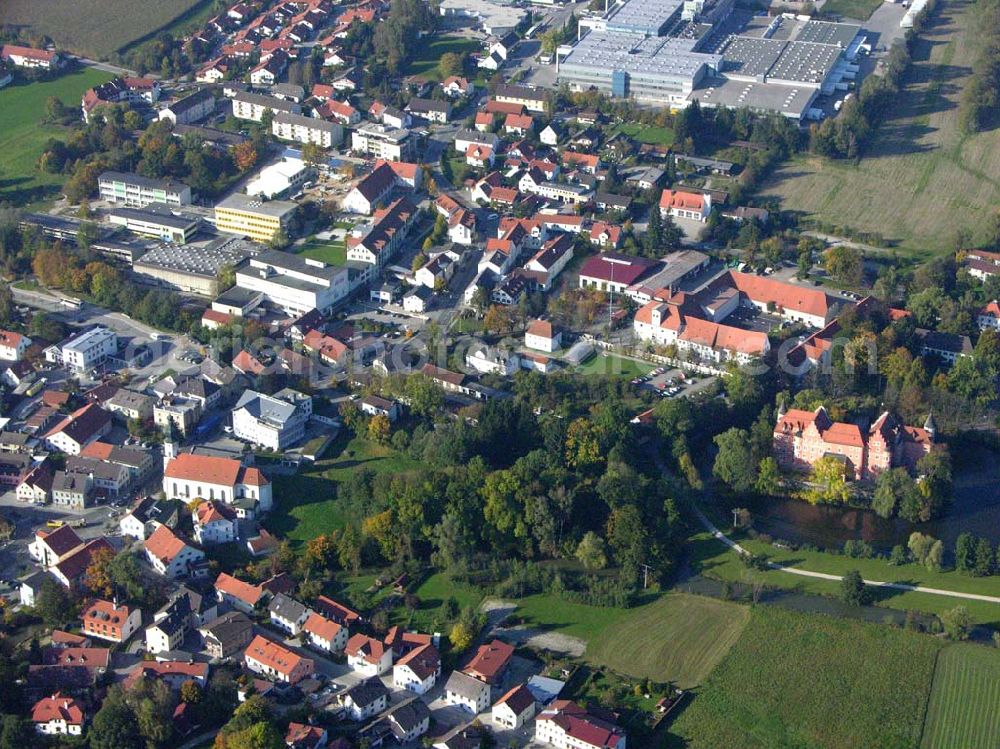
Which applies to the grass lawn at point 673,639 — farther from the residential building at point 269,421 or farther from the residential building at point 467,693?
the residential building at point 269,421

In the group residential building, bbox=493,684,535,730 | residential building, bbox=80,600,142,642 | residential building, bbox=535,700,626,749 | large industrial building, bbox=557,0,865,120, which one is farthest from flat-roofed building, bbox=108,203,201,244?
residential building, bbox=535,700,626,749

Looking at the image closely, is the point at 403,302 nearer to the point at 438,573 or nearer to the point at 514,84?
the point at 438,573

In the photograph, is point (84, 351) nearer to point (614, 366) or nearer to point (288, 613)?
point (288, 613)

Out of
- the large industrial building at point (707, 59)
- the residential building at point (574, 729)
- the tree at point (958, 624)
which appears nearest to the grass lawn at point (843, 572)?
the tree at point (958, 624)

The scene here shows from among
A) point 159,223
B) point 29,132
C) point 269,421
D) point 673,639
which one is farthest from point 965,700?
point 29,132

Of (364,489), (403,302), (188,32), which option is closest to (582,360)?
(403,302)

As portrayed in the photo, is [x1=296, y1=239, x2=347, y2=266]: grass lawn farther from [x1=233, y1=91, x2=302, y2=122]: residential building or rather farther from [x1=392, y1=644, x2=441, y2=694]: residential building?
[x1=392, y1=644, x2=441, y2=694]: residential building
